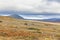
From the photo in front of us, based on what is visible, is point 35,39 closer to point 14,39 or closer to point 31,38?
point 31,38

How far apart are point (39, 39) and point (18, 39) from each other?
4.15 metres

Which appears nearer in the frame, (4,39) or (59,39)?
(4,39)

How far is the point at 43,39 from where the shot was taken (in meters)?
39.8

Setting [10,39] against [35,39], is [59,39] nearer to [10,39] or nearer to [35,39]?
[35,39]

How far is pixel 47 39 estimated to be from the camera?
3944 cm

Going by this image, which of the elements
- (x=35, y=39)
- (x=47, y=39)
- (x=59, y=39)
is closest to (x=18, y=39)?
(x=35, y=39)

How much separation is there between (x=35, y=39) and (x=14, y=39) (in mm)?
4111

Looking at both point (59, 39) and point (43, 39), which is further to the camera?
point (59, 39)

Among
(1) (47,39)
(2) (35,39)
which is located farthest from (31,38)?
(1) (47,39)

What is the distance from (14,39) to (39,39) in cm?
490

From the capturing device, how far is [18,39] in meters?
38.5

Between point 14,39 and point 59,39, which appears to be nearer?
point 14,39

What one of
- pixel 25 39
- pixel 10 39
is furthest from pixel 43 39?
pixel 10 39

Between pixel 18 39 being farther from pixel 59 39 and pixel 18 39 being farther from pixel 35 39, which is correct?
pixel 59 39
